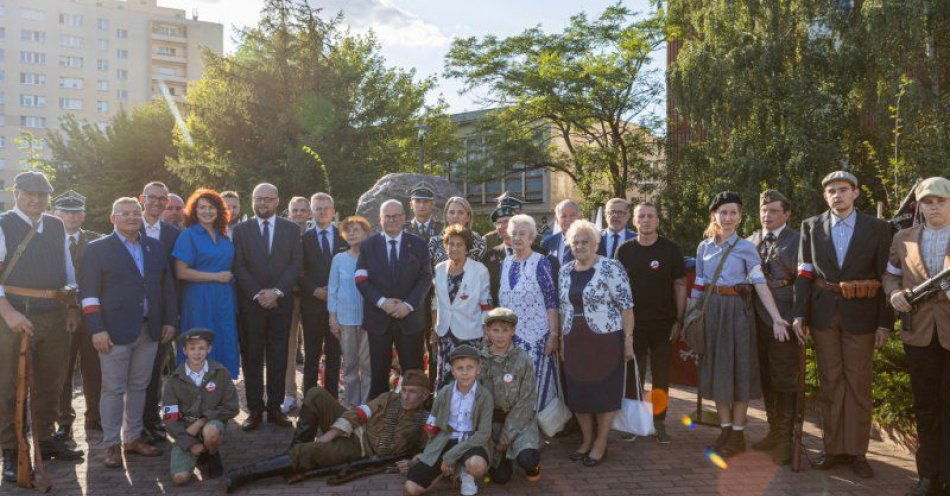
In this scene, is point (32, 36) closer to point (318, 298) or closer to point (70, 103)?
point (70, 103)

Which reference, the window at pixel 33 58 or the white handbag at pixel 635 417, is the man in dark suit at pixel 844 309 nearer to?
the white handbag at pixel 635 417

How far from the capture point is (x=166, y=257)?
620 centimetres

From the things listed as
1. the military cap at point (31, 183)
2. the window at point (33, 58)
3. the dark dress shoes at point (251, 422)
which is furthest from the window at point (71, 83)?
the dark dress shoes at point (251, 422)

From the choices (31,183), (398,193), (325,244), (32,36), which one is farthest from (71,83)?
(31,183)

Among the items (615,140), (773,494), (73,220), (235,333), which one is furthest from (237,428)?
(615,140)

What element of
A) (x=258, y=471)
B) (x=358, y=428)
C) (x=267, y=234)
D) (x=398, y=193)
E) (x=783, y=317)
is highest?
(x=398, y=193)

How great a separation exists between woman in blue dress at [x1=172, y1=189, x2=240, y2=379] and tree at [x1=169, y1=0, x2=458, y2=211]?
18.3m

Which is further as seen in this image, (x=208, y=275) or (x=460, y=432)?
(x=208, y=275)

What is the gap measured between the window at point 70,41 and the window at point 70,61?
120 centimetres

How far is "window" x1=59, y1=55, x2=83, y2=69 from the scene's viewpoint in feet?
250

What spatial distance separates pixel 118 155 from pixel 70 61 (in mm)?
52686

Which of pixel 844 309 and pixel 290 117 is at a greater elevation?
pixel 290 117

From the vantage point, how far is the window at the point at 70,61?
76.1 meters

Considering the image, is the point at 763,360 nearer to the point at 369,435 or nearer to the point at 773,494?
the point at 773,494
